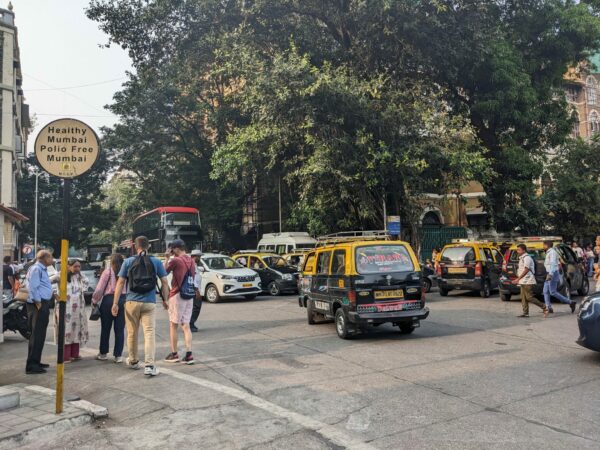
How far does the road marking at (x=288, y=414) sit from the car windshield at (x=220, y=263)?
433 inches

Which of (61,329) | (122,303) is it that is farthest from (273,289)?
(61,329)

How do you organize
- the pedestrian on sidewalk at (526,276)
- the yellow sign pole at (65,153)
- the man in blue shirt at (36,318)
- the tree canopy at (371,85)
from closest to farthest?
the yellow sign pole at (65,153) → the man in blue shirt at (36,318) → the pedestrian on sidewalk at (526,276) → the tree canopy at (371,85)

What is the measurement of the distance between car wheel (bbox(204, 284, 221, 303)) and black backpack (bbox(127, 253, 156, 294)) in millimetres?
10178

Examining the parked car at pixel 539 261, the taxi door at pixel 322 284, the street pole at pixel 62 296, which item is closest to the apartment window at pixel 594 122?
the parked car at pixel 539 261

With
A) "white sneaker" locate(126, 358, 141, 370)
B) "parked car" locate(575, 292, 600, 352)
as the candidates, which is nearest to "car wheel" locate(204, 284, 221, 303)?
"white sneaker" locate(126, 358, 141, 370)

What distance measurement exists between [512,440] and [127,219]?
5679 centimetres

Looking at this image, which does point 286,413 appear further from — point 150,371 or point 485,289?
point 485,289

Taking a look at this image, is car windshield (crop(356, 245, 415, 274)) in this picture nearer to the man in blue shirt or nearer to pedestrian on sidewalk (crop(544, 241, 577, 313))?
pedestrian on sidewalk (crop(544, 241, 577, 313))

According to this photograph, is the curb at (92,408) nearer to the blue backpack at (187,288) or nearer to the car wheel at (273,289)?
the blue backpack at (187,288)

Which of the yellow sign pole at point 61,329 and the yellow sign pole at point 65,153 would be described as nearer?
the yellow sign pole at point 61,329

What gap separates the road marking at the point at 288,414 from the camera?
4.48 m

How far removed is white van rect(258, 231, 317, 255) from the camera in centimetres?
2689

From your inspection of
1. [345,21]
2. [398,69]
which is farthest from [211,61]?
[398,69]

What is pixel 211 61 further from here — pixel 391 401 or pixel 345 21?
pixel 391 401
